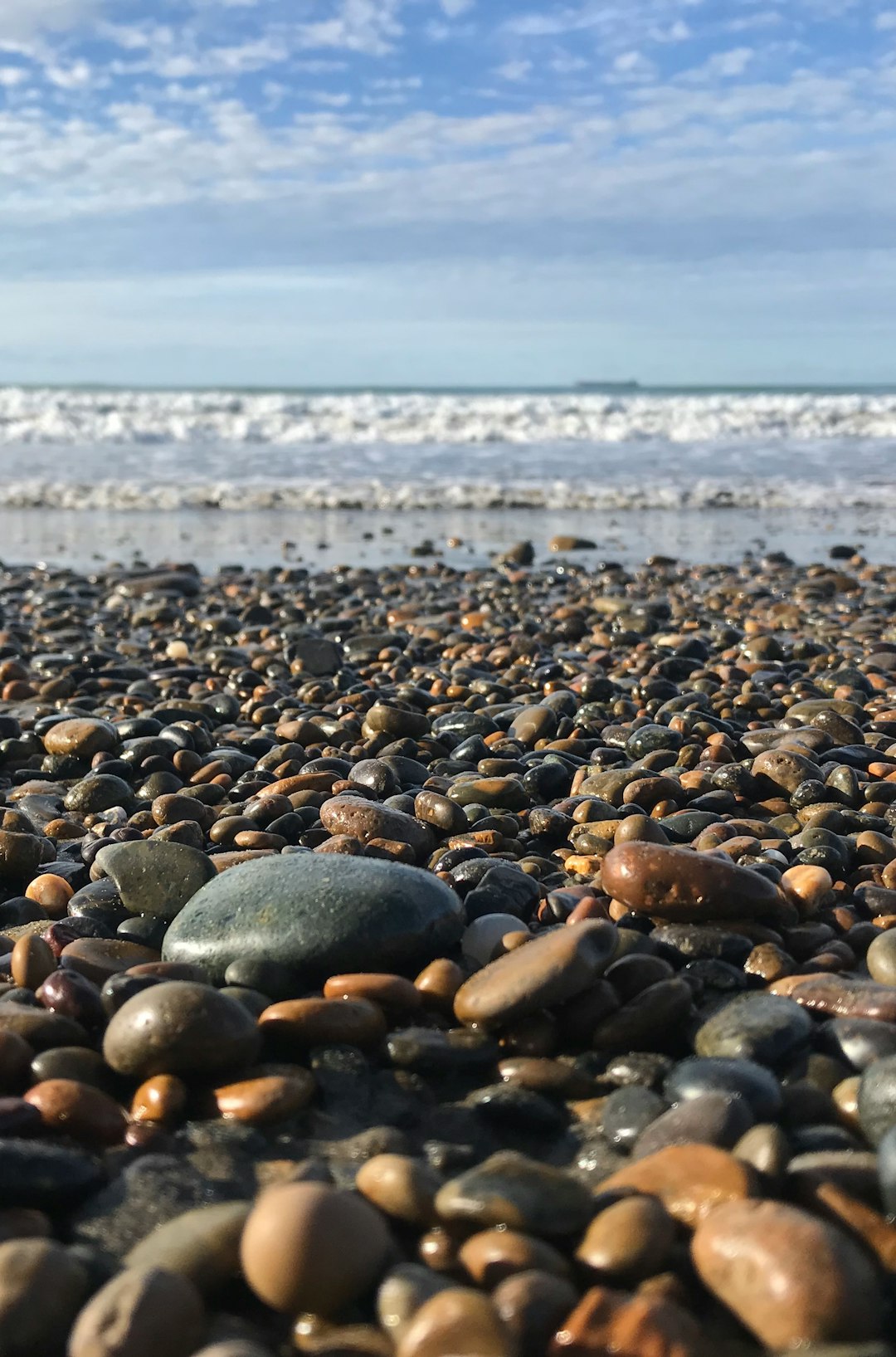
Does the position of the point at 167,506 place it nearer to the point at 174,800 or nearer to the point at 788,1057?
the point at 174,800

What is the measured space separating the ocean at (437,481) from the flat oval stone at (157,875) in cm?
775

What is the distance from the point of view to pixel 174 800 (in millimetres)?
3625

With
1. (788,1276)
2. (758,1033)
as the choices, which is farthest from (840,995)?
(788,1276)

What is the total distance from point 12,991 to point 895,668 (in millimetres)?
4724

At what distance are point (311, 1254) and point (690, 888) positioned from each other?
1244 mm

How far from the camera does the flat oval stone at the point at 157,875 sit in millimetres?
2830

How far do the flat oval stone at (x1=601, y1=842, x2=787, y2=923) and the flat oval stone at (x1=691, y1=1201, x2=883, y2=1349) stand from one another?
982 millimetres

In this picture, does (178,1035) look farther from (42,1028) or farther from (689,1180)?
(689,1180)

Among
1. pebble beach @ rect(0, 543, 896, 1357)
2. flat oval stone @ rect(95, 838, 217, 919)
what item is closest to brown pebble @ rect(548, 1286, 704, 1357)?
pebble beach @ rect(0, 543, 896, 1357)

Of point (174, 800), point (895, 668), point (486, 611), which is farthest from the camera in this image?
point (486, 611)

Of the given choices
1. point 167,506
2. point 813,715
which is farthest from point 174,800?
point 167,506

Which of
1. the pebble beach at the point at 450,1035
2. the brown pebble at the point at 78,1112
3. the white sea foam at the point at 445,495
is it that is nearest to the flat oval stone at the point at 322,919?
the pebble beach at the point at 450,1035

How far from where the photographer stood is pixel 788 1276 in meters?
1.49

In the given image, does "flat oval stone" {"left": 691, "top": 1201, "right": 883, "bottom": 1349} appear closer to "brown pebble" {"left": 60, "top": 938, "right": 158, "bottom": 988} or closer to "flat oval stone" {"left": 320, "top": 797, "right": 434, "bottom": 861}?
"brown pebble" {"left": 60, "top": 938, "right": 158, "bottom": 988}
